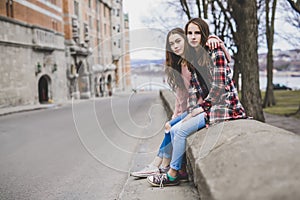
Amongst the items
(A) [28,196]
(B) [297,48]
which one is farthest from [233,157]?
(B) [297,48]

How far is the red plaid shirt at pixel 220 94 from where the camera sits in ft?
10.2

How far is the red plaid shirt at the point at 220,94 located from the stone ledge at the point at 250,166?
0.59m

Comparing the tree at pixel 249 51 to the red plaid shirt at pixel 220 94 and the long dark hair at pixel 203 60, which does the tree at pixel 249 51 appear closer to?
the long dark hair at pixel 203 60

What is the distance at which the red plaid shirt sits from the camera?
311cm

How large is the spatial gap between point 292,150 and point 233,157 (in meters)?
0.31

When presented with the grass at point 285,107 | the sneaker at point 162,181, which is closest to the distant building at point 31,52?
the grass at point 285,107

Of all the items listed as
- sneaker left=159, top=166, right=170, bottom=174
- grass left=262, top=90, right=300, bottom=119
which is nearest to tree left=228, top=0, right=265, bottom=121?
sneaker left=159, top=166, right=170, bottom=174

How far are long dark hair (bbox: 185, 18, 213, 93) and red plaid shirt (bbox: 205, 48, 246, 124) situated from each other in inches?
3.5

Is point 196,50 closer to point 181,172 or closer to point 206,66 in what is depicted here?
point 206,66

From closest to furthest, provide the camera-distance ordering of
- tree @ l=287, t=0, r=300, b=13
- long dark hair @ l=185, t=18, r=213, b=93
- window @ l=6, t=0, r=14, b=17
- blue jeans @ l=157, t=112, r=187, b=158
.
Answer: long dark hair @ l=185, t=18, r=213, b=93 → blue jeans @ l=157, t=112, r=187, b=158 → tree @ l=287, t=0, r=300, b=13 → window @ l=6, t=0, r=14, b=17

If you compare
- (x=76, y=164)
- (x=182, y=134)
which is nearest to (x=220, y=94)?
(x=182, y=134)

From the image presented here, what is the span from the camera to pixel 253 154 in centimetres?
177

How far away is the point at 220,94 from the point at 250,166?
4.96 feet

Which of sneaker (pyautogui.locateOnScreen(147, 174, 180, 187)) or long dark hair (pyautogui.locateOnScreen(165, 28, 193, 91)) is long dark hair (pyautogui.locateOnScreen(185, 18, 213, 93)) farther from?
sneaker (pyautogui.locateOnScreen(147, 174, 180, 187))
